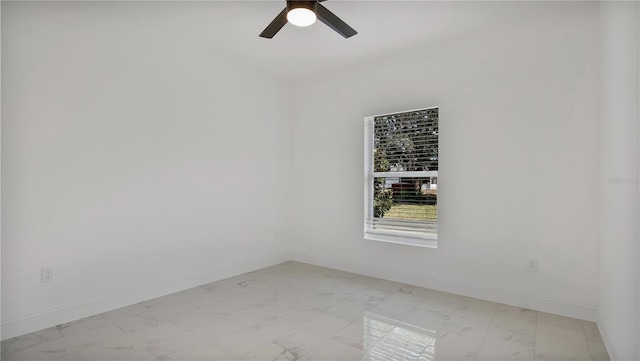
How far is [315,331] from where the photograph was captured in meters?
2.60

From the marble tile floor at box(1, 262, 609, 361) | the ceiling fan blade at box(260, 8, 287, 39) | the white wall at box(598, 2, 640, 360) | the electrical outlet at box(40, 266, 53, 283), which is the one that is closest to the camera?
the white wall at box(598, 2, 640, 360)

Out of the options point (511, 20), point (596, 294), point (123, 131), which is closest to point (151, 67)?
point (123, 131)

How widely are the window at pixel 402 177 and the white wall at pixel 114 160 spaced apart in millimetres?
1579

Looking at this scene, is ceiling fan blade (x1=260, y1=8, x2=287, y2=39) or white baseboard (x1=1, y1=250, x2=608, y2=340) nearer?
ceiling fan blade (x1=260, y1=8, x2=287, y2=39)

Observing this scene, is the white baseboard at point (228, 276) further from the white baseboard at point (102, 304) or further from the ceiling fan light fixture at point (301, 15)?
the ceiling fan light fixture at point (301, 15)

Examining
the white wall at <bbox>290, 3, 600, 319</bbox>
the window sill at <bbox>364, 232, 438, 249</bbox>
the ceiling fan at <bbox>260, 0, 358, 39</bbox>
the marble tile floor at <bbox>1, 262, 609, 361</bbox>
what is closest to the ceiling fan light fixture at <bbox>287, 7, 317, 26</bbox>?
the ceiling fan at <bbox>260, 0, 358, 39</bbox>

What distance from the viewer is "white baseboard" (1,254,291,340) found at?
2559 millimetres

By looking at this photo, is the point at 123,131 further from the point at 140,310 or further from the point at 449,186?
the point at 449,186

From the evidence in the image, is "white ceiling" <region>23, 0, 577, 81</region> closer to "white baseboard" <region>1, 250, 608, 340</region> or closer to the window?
the window

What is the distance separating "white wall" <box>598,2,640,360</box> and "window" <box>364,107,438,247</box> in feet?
4.72

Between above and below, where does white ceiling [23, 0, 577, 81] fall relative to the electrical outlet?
above

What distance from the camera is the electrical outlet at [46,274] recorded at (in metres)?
2.70

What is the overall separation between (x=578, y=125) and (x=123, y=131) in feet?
13.3

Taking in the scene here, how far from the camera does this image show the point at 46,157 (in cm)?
271
